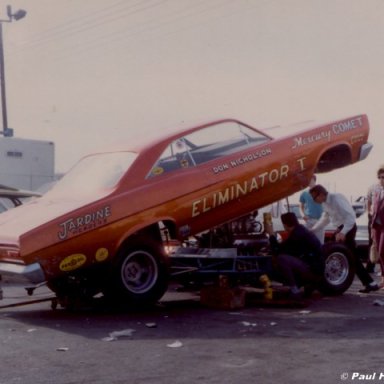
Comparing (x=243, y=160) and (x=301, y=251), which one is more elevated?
(x=243, y=160)

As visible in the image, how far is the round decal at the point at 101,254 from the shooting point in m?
7.75

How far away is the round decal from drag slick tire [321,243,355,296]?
3118 millimetres

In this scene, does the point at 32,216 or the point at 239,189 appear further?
the point at 239,189

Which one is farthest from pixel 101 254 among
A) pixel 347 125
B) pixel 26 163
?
pixel 26 163

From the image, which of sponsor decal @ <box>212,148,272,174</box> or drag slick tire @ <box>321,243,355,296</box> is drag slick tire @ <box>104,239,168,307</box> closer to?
sponsor decal @ <box>212,148,272,174</box>

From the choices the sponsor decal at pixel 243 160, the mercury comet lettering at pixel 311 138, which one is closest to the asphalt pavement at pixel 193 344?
the sponsor decal at pixel 243 160

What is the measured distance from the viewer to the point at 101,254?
7.77m

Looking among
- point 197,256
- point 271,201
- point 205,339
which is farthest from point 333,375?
point 271,201

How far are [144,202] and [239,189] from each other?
143 cm

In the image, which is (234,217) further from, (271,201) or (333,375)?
(333,375)

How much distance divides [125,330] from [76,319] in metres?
0.95

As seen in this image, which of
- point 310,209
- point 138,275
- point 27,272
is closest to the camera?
point 27,272

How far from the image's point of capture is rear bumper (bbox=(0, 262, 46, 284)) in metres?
7.36

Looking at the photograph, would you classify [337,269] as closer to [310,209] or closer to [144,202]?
[310,209]
